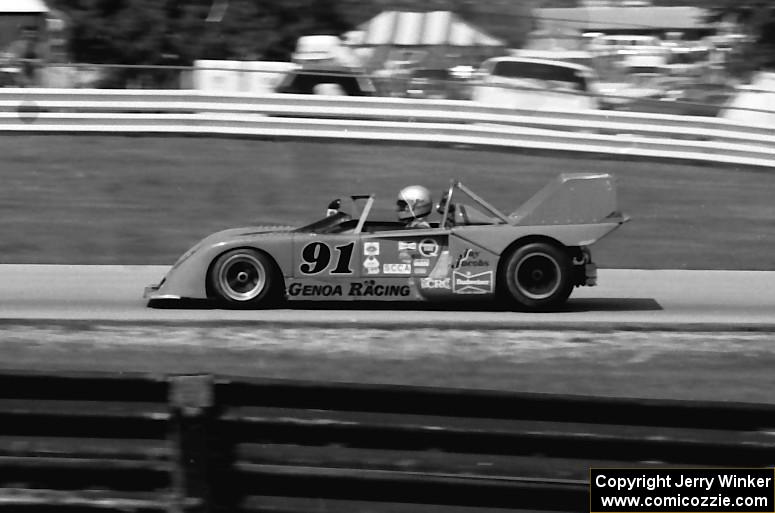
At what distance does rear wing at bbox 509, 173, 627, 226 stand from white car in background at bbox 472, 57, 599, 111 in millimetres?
7408

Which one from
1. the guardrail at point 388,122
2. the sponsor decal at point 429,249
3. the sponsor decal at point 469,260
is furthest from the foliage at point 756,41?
the sponsor decal at point 429,249

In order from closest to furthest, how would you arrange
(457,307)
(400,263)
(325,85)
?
(400,263) < (457,307) < (325,85)

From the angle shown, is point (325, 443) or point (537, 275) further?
point (537, 275)

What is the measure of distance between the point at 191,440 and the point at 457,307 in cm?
598

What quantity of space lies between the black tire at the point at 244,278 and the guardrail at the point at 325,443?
5.34 m

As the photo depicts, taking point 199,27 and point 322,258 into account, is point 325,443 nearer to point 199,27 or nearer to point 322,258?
point 322,258

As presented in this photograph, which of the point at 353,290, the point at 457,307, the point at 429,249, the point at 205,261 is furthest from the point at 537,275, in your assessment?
the point at 205,261

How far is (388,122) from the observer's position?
51.2 feet

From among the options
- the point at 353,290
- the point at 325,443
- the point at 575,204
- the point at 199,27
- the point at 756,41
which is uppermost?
the point at 199,27

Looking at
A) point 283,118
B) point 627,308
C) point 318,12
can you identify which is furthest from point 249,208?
point 318,12

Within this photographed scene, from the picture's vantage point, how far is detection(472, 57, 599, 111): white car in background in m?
16.8

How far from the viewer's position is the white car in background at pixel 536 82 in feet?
55.1

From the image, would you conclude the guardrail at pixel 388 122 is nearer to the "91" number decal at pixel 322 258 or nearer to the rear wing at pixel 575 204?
the rear wing at pixel 575 204

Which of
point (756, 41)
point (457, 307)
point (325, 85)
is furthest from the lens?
point (756, 41)
